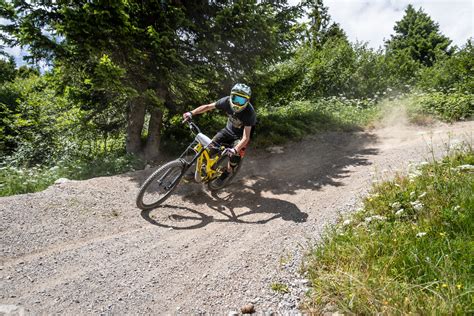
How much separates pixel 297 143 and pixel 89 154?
23.1 ft

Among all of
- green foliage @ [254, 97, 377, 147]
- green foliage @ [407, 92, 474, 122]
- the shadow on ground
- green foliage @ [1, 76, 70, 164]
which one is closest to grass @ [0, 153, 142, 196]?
the shadow on ground

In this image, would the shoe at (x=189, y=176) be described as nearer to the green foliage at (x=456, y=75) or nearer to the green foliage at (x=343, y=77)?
the green foliage at (x=343, y=77)

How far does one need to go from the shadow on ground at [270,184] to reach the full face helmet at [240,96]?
2130 millimetres

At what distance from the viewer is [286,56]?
337 inches

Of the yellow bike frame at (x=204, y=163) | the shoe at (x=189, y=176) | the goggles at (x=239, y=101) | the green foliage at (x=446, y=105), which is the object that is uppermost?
the green foliage at (x=446, y=105)

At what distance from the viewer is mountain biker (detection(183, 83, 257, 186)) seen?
5307 mm

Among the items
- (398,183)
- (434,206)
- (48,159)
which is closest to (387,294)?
(434,206)

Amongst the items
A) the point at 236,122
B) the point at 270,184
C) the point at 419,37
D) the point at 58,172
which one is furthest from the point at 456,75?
the point at 419,37

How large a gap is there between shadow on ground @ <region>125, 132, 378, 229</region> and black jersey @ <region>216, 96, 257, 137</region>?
1572 millimetres

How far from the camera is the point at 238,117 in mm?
5707

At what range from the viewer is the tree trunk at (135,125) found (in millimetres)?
8148

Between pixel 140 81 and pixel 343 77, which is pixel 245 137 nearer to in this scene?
pixel 140 81

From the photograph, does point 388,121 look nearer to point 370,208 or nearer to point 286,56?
point 286,56

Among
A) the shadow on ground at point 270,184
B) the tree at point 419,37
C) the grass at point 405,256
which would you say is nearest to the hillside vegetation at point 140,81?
the shadow on ground at point 270,184
